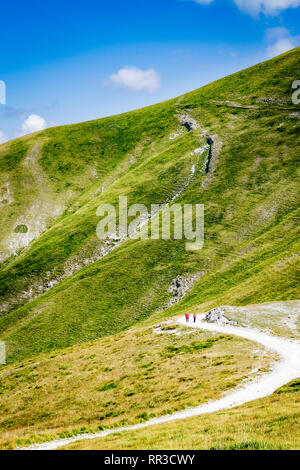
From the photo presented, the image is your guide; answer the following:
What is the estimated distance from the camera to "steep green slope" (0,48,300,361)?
2985 inches

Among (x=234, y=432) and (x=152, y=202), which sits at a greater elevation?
(x=152, y=202)

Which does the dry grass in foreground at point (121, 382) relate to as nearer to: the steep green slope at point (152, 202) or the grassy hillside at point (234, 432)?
the grassy hillside at point (234, 432)

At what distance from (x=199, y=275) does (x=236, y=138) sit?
73.4 meters

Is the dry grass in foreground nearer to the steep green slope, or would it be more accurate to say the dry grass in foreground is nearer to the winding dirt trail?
the winding dirt trail

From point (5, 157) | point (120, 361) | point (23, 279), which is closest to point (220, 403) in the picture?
point (120, 361)

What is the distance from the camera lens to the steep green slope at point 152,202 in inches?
2985

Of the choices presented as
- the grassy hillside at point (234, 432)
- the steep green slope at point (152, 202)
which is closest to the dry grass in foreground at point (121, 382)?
the grassy hillside at point (234, 432)

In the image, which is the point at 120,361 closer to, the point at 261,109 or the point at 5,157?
the point at 261,109

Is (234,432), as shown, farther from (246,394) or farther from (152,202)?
(152,202)

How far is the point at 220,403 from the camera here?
24.1m

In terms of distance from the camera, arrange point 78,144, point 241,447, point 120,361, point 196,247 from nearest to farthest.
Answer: point 241,447
point 120,361
point 196,247
point 78,144

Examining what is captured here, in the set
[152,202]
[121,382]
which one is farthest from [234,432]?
[152,202]

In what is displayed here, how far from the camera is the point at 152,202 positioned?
378 ft

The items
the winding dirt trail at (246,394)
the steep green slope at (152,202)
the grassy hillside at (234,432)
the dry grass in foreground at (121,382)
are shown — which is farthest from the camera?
the steep green slope at (152,202)
